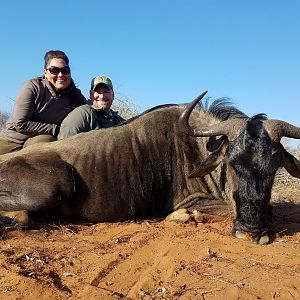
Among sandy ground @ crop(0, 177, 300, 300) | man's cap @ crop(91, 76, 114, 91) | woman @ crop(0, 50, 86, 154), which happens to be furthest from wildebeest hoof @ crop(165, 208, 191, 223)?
man's cap @ crop(91, 76, 114, 91)

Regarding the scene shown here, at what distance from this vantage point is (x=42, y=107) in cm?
674

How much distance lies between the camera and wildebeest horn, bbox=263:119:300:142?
472 centimetres

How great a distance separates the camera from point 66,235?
4.63m

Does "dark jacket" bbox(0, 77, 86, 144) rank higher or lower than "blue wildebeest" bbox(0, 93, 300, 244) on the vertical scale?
higher

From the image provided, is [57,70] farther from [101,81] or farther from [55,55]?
[101,81]

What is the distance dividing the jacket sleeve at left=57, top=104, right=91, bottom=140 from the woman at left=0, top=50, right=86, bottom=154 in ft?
0.96

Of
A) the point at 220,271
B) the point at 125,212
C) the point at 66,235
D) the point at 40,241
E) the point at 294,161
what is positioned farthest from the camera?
the point at 125,212

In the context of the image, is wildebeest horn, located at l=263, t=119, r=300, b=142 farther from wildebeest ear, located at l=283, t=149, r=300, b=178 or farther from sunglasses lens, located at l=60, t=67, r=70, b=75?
sunglasses lens, located at l=60, t=67, r=70, b=75

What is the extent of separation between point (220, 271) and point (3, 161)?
10.5ft

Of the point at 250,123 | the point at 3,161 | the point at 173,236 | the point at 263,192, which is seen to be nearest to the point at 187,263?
the point at 173,236

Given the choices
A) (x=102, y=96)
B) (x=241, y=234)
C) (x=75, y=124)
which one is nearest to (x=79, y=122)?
(x=75, y=124)

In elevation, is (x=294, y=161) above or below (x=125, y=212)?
above

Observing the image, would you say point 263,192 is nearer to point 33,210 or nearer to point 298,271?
point 298,271

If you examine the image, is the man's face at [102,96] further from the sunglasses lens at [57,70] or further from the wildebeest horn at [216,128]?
the wildebeest horn at [216,128]
